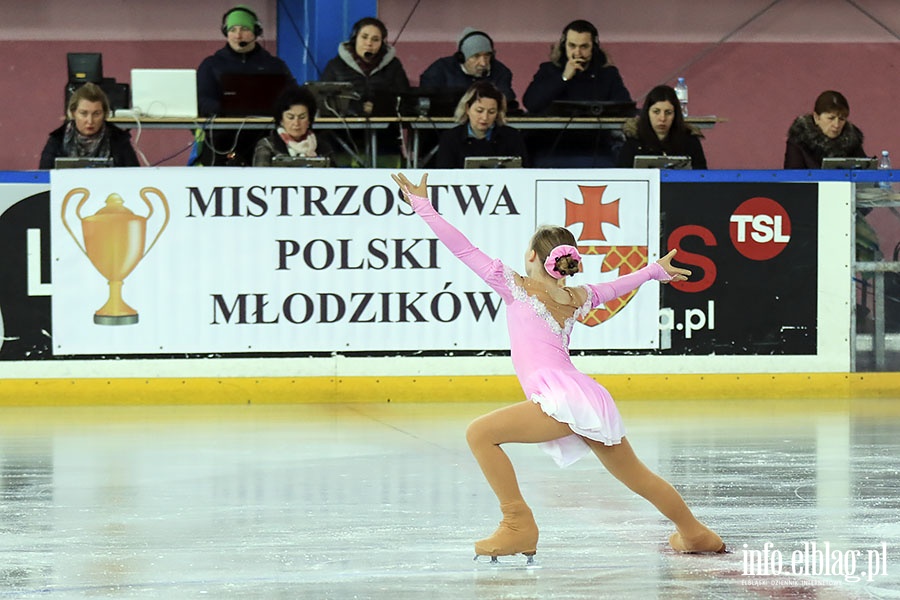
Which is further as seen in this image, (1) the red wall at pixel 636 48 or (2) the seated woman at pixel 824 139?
(1) the red wall at pixel 636 48

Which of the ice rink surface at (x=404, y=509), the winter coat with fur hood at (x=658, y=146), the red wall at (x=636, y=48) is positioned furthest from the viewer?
the red wall at (x=636, y=48)

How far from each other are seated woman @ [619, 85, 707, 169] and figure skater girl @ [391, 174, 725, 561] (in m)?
5.60

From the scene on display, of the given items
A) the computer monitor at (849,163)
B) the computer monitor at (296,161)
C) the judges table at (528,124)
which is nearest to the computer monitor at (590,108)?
the judges table at (528,124)

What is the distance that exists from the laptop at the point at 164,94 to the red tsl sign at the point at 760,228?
396 centimetres

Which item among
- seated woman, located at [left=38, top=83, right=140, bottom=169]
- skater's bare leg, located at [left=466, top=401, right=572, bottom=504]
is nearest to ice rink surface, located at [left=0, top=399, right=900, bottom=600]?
skater's bare leg, located at [left=466, top=401, right=572, bottom=504]

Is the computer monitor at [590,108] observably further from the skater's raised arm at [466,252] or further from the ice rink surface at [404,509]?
the skater's raised arm at [466,252]

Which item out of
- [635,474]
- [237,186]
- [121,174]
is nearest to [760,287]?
[237,186]

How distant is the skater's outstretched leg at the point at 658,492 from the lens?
4676mm

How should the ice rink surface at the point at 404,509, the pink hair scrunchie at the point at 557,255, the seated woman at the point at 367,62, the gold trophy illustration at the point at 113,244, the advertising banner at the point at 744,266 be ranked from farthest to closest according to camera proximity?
1. the seated woman at the point at 367,62
2. the advertising banner at the point at 744,266
3. the gold trophy illustration at the point at 113,244
4. the pink hair scrunchie at the point at 557,255
5. the ice rink surface at the point at 404,509

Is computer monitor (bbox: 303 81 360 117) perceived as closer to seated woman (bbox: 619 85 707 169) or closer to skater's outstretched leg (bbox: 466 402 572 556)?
seated woman (bbox: 619 85 707 169)

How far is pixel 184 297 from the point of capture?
9.54 meters

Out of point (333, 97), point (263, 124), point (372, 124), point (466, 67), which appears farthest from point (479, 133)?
point (263, 124)

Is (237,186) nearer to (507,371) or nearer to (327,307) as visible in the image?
(327,307)

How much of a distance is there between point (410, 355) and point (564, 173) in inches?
59.2
